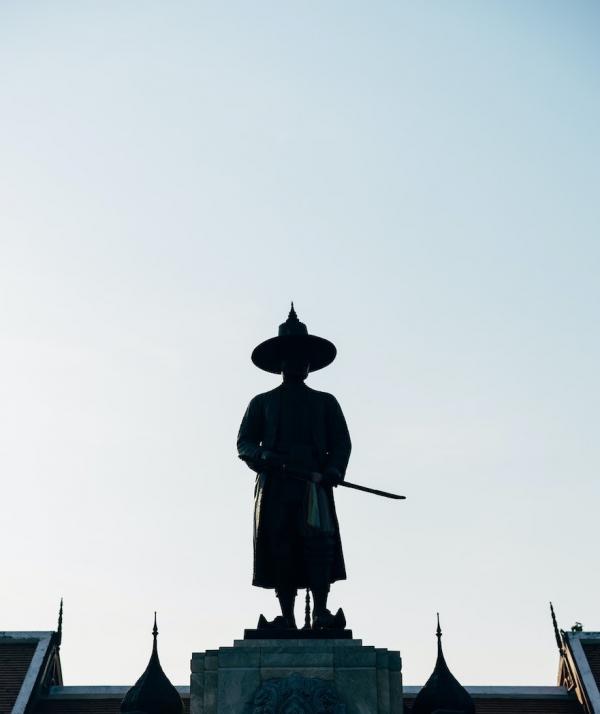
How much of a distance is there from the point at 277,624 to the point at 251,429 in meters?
2.59

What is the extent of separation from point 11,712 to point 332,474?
2345 centimetres

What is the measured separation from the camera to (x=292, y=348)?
1411 centimetres

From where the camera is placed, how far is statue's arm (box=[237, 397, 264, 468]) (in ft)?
44.5

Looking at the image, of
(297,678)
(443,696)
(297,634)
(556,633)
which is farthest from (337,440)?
(556,633)

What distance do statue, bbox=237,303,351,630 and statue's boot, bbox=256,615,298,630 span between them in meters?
0.01

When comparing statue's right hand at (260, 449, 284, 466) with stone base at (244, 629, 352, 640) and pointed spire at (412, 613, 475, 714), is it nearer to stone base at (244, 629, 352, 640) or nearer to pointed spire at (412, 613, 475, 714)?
stone base at (244, 629, 352, 640)

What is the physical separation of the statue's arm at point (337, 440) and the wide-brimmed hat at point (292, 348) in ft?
2.01

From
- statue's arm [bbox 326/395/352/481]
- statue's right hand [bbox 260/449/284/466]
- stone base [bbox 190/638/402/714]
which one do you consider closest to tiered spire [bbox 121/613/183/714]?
stone base [bbox 190/638/402/714]

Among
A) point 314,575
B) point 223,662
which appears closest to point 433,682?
point 314,575

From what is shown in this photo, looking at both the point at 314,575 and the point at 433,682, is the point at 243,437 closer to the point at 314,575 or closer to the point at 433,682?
the point at 314,575

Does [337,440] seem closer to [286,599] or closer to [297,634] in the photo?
[286,599]

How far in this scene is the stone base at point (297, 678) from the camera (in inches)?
448

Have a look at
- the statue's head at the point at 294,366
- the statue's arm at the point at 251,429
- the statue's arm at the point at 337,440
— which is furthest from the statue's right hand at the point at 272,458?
the statue's head at the point at 294,366

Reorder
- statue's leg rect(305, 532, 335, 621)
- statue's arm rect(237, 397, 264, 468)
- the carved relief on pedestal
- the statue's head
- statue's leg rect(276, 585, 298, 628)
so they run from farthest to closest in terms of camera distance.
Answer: the statue's head < statue's arm rect(237, 397, 264, 468) < statue's leg rect(276, 585, 298, 628) < statue's leg rect(305, 532, 335, 621) < the carved relief on pedestal
